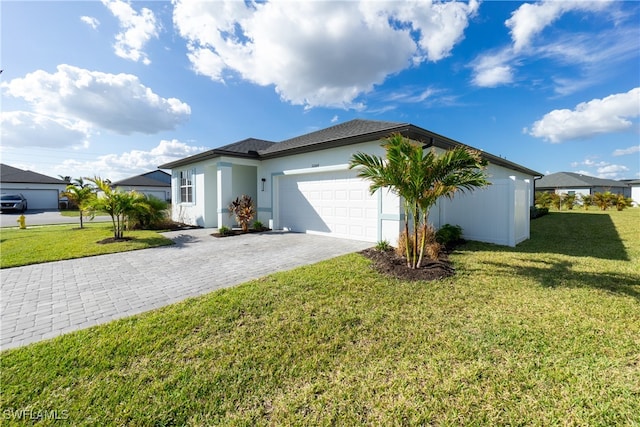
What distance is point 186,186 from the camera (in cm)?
1502

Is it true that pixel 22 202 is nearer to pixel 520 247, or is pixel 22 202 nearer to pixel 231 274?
pixel 231 274

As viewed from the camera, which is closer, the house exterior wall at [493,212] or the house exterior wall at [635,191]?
the house exterior wall at [493,212]

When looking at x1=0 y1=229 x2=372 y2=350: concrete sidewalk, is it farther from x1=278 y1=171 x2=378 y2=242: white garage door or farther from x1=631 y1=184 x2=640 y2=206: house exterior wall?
x1=631 y1=184 x2=640 y2=206: house exterior wall

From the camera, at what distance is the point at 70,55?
340 inches

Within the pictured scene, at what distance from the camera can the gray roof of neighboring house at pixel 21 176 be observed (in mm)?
27212

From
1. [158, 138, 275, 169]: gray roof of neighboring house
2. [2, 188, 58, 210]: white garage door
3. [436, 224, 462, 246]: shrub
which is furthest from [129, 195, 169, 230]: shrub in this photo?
[2, 188, 58, 210]: white garage door

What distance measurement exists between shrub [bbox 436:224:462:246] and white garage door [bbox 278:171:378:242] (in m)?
2.03

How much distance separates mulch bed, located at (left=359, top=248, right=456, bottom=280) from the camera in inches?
212

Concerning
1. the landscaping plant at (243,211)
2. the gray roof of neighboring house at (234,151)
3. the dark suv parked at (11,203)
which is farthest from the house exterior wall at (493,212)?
the dark suv parked at (11,203)

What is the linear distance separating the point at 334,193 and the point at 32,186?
36527mm

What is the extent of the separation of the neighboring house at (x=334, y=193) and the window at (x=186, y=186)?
0.23 metres

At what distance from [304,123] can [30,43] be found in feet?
37.0

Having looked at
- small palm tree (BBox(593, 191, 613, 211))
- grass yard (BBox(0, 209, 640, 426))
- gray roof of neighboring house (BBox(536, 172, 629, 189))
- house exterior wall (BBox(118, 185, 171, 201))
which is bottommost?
grass yard (BBox(0, 209, 640, 426))

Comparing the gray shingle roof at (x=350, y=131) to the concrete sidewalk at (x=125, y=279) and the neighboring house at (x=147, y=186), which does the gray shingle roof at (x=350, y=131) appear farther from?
the neighboring house at (x=147, y=186)
